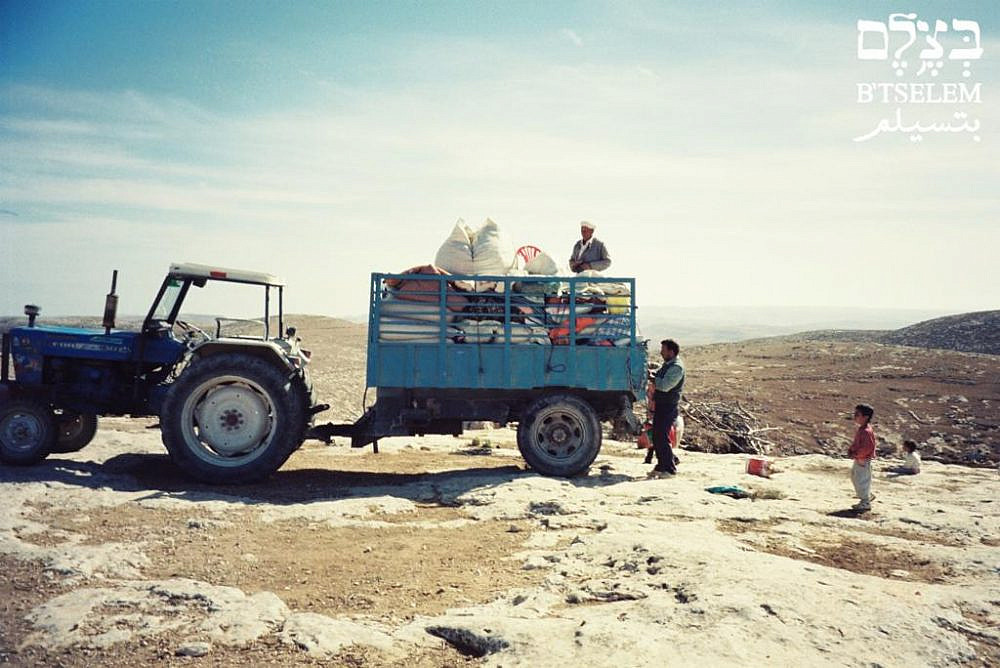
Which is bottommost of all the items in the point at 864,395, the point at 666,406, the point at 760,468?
the point at 760,468

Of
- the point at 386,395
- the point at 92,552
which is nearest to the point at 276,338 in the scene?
the point at 386,395

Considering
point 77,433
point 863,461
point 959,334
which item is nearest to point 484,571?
point 863,461

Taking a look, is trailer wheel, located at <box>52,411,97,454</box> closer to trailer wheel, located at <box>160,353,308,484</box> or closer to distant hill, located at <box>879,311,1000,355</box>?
trailer wheel, located at <box>160,353,308,484</box>

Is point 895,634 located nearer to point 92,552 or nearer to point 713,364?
point 92,552

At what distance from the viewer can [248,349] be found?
7.63m

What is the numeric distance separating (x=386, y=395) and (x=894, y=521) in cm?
543

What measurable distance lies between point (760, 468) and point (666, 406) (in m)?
1.44

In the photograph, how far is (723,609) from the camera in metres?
4.04

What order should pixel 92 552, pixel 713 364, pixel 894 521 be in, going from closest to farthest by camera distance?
1. pixel 92 552
2. pixel 894 521
3. pixel 713 364

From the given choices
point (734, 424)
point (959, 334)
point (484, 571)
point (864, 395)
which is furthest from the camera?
point (959, 334)

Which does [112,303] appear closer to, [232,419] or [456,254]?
[232,419]

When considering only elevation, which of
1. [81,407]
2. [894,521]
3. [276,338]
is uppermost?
[276,338]

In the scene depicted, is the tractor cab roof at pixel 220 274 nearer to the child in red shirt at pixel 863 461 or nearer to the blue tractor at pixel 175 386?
the blue tractor at pixel 175 386

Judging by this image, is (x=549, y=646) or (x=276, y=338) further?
(x=276, y=338)
